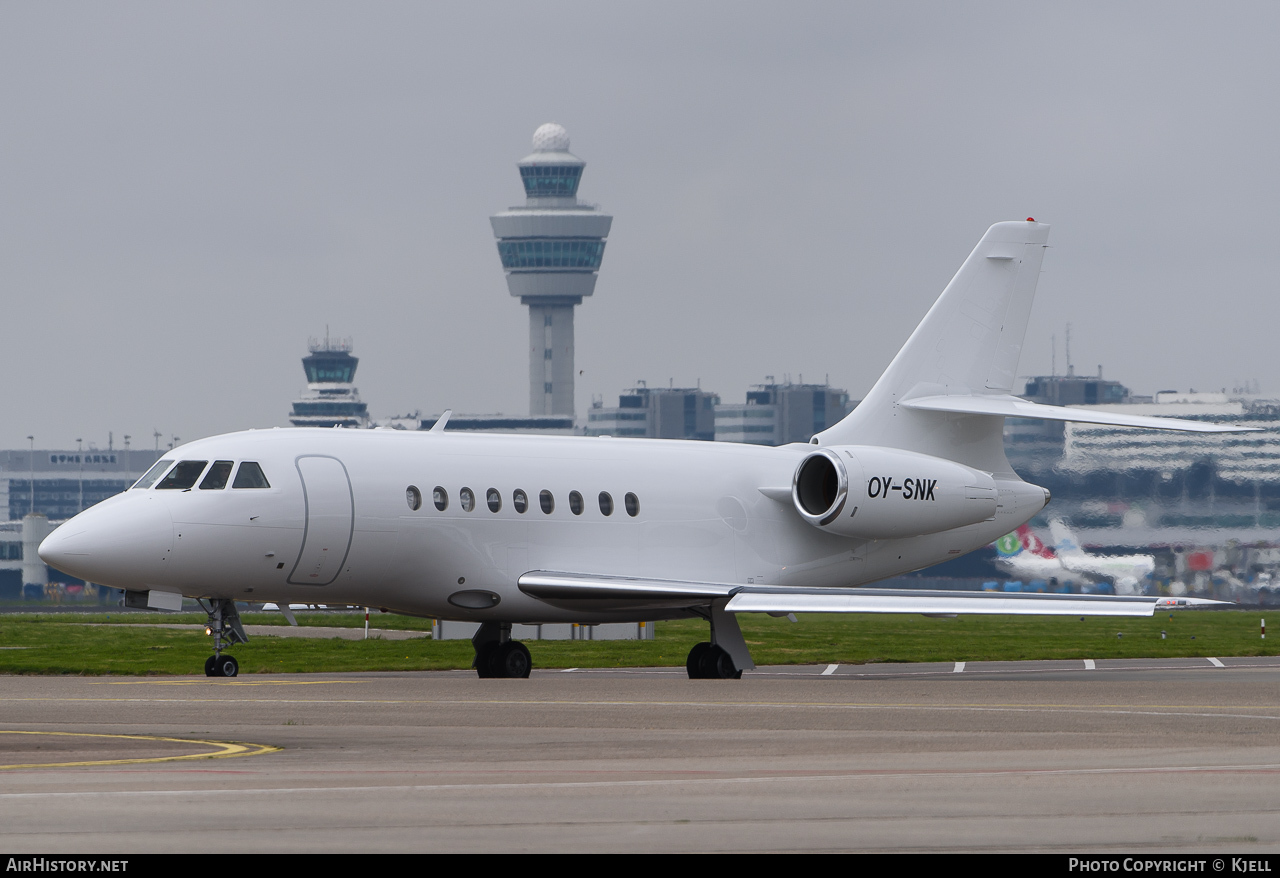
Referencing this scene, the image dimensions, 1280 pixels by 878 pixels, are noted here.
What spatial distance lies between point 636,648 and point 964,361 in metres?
9.31

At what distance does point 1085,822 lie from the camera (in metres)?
11.0

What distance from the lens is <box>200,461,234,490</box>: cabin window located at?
90.6 feet

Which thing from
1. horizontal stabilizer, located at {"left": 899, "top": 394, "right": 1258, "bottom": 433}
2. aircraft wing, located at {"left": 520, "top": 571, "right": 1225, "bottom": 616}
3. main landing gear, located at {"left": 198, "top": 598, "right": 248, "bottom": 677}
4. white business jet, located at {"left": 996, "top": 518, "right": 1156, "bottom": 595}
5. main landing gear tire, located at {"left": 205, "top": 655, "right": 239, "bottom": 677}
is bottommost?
white business jet, located at {"left": 996, "top": 518, "right": 1156, "bottom": 595}

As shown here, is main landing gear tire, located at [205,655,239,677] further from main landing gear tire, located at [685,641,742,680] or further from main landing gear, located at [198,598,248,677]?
main landing gear tire, located at [685,641,742,680]

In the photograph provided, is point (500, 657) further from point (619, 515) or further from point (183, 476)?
point (183, 476)

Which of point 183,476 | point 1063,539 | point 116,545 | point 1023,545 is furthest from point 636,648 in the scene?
point 1023,545

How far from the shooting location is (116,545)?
26.6 metres

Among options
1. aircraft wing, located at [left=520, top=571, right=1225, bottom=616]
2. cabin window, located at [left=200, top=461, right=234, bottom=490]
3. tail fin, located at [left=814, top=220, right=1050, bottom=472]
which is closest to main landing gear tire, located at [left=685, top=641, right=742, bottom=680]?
aircraft wing, located at [left=520, top=571, right=1225, bottom=616]

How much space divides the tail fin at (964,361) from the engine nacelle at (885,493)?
24.8 inches

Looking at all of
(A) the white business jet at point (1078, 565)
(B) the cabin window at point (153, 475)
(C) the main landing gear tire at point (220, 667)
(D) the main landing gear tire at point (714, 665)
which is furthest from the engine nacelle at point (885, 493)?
(A) the white business jet at point (1078, 565)

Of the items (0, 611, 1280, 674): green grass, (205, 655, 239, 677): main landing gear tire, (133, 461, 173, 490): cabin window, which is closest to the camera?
(205, 655, 239, 677): main landing gear tire

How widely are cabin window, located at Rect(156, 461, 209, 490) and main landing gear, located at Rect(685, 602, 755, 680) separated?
856cm
